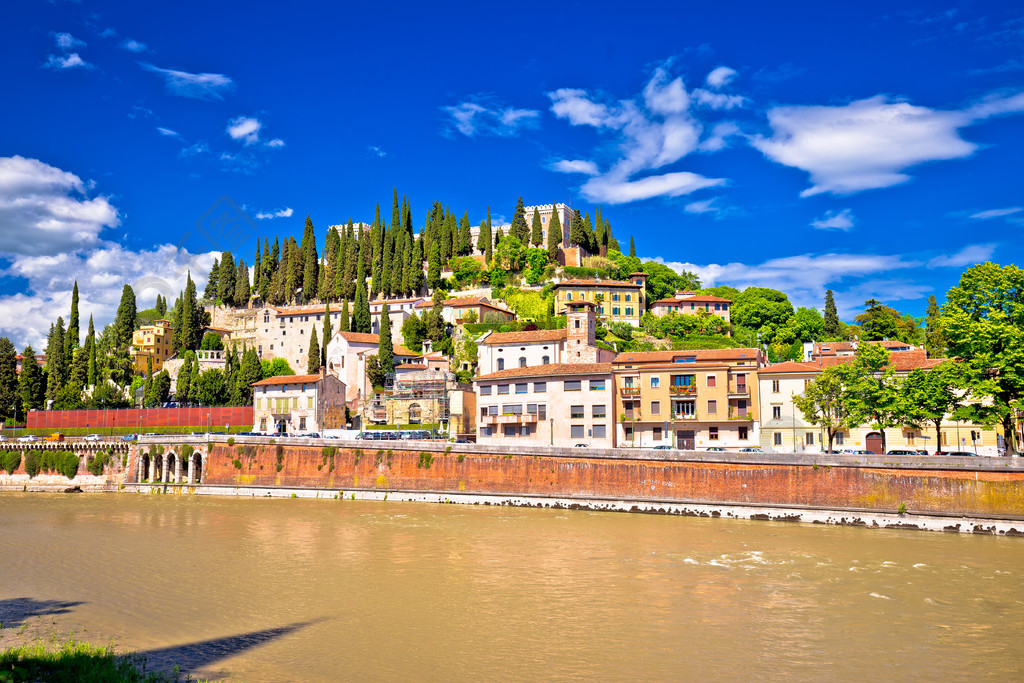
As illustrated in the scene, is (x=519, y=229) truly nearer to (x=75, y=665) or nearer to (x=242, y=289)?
(x=242, y=289)

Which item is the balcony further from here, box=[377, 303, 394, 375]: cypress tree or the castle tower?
box=[377, 303, 394, 375]: cypress tree

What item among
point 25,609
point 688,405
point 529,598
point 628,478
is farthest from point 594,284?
point 25,609

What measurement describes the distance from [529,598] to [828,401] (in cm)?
2980

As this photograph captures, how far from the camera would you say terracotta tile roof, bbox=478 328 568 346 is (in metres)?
66.8

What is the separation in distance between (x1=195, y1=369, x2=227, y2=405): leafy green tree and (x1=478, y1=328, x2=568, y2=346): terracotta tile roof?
33.6 meters

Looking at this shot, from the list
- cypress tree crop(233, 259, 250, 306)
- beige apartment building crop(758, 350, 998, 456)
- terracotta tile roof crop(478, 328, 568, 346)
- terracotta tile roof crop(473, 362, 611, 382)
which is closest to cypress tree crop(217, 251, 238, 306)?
cypress tree crop(233, 259, 250, 306)

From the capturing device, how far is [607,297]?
95.1 meters

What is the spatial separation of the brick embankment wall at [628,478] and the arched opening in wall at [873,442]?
13.7 meters

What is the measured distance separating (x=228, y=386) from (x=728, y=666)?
76.6m

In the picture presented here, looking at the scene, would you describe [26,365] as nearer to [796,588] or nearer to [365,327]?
[365,327]

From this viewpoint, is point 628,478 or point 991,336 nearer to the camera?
point 991,336

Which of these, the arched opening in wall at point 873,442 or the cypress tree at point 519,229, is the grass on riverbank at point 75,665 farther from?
the cypress tree at point 519,229

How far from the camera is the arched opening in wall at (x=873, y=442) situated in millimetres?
49406

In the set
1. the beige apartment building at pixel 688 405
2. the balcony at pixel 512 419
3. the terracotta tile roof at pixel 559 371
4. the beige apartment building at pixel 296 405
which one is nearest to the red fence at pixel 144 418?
the beige apartment building at pixel 296 405
